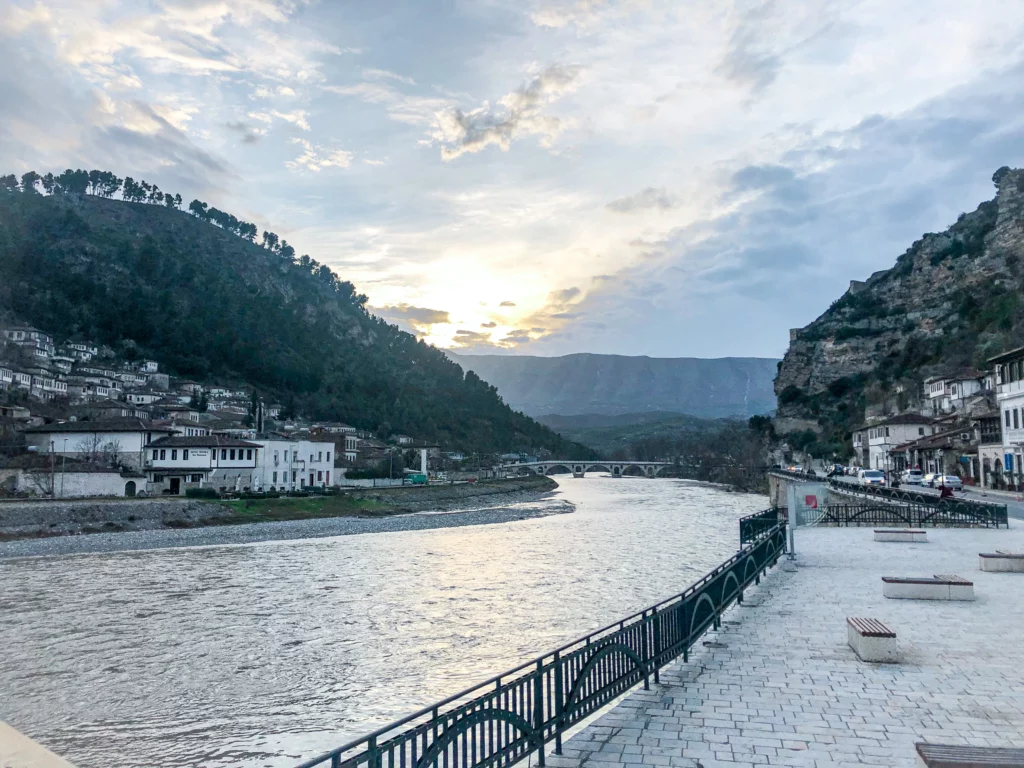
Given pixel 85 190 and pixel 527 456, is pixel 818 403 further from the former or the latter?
pixel 85 190

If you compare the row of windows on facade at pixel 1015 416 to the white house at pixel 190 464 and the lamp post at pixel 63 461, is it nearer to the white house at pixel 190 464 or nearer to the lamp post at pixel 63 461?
the white house at pixel 190 464

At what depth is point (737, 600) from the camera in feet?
52.5

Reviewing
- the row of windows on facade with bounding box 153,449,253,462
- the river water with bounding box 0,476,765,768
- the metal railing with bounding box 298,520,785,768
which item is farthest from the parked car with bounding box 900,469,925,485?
the row of windows on facade with bounding box 153,449,253,462

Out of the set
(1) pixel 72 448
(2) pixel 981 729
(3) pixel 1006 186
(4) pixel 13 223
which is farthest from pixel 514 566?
(4) pixel 13 223

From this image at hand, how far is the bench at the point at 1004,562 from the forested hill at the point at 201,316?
133m

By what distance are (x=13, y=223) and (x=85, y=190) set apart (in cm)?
4854

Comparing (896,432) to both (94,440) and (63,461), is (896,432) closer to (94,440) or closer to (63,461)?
(94,440)

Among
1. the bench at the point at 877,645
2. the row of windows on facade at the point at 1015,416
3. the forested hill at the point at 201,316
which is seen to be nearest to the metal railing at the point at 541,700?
the bench at the point at 877,645

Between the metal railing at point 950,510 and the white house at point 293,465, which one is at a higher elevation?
the white house at point 293,465

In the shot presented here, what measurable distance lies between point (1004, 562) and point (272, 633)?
20.2 m

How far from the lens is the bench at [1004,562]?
19.2 meters

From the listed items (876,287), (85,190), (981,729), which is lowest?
(981,729)

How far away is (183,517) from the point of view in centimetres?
4997

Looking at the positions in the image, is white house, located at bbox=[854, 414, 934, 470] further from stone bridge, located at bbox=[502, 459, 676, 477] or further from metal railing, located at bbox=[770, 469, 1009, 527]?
stone bridge, located at bbox=[502, 459, 676, 477]
